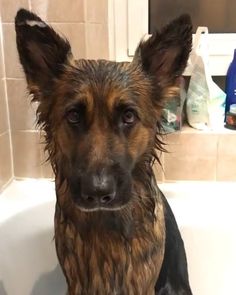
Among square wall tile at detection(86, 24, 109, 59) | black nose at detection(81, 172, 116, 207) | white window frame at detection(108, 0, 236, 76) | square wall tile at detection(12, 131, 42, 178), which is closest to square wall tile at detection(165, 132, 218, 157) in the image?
white window frame at detection(108, 0, 236, 76)

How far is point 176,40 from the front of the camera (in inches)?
40.3

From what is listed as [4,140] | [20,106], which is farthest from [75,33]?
[4,140]

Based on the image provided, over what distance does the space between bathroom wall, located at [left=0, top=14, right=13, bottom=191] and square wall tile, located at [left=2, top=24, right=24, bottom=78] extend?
17 mm

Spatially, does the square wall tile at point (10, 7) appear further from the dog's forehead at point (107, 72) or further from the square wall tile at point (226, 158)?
the square wall tile at point (226, 158)

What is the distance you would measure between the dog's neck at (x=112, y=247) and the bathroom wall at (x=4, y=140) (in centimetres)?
53

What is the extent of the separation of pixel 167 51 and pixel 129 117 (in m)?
0.18

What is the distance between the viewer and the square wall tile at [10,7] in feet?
4.84

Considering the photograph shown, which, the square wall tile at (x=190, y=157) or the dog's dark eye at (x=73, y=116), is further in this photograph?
the square wall tile at (x=190, y=157)

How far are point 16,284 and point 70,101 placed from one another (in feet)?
2.37

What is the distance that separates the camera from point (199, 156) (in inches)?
64.2

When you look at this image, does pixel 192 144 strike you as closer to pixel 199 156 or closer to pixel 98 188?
pixel 199 156

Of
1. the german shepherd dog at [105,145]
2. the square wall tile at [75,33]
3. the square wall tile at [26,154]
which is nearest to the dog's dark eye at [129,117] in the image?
the german shepherd dog at [105,145]

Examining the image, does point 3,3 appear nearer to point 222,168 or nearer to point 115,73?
point 115,73

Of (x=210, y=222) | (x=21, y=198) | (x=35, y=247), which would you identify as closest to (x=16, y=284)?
(x=35, y=247)
